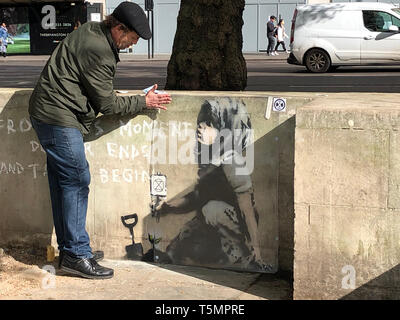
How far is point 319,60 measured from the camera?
67.7ft

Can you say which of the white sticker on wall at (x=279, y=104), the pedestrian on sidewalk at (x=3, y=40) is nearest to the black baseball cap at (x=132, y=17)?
the white sticker on wall at (x=279, y=104)

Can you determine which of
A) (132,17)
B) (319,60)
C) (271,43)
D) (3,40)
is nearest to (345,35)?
(319,60)

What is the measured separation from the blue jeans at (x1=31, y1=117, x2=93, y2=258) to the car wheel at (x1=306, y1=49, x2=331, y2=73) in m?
16.5

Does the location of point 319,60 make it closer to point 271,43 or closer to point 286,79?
point 286,79

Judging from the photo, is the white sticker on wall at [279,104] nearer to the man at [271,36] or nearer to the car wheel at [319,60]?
the car wheel at [319,60]

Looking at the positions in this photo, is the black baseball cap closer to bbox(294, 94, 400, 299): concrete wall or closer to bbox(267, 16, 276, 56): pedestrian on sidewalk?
bbox(294, 94, 400, 299): concrete wall

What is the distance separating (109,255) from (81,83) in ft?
4.22

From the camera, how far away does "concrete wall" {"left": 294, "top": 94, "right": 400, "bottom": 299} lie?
13.3ft

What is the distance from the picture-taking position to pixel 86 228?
5.23m

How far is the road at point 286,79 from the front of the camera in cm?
1620
